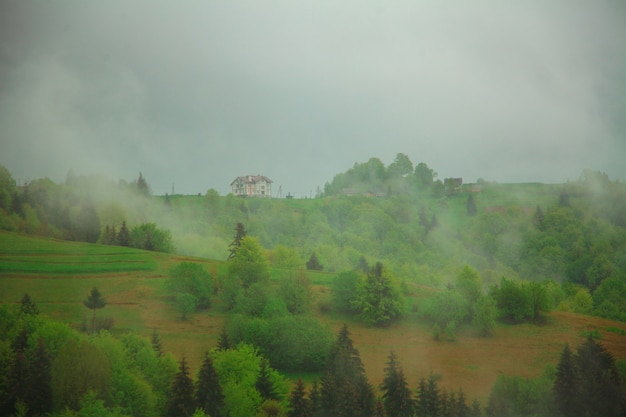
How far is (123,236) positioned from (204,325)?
15.2 m

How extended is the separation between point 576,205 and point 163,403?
210 ft

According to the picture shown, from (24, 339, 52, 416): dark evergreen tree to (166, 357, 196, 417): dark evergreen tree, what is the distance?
13.7 ft

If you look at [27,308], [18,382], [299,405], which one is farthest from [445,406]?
[27,308]

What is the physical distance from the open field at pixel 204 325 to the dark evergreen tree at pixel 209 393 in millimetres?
3733

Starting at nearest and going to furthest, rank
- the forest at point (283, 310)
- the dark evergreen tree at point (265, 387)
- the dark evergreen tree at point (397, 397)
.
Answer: the forest at point (283, 310) < the dark evergreen tree at point (397, 397) < the dark evergreen tree at point (265, 387)

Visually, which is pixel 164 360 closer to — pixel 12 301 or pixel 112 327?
pixel 112 327

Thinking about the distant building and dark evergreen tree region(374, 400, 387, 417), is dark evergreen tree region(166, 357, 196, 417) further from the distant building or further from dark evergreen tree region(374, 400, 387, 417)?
the distant building

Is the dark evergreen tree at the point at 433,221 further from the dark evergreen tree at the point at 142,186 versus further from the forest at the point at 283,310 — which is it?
the dark evergreen tree at the point at 142,186

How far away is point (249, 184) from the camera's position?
6462 centimetres

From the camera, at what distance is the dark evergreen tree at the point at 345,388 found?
772 inches

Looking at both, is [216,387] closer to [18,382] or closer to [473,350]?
[18,382]

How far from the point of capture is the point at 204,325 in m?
27.7

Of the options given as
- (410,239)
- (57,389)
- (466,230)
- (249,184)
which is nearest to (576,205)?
(466,230)

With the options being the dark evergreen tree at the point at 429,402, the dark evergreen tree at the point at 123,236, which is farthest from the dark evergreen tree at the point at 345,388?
the dark evergreen tree at the point at 123,236
